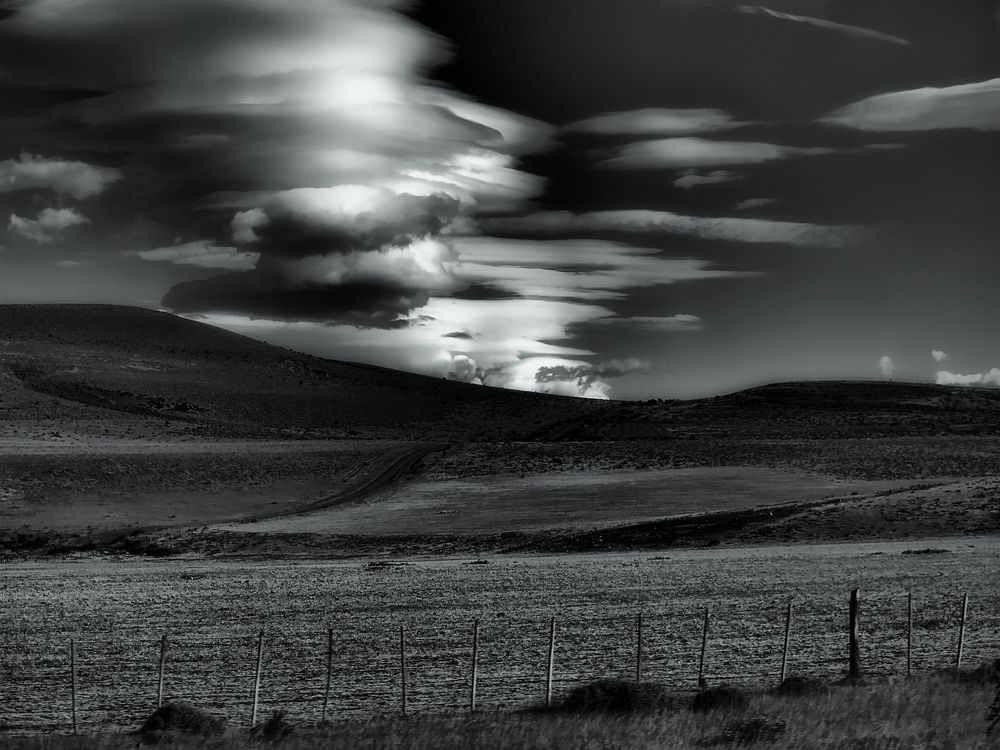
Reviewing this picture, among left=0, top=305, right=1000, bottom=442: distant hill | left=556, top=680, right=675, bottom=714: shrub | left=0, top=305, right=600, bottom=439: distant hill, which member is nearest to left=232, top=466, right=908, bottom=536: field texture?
left=0, top=305, right=1000, bottom=442: distant hill

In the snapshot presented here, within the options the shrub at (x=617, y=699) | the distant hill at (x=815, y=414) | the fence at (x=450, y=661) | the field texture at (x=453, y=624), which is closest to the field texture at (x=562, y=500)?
the field texture at (x=453, y=624)

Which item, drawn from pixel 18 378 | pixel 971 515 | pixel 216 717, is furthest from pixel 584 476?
pixel 18 378

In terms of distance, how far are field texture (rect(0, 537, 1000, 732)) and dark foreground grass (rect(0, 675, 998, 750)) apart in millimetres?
3970

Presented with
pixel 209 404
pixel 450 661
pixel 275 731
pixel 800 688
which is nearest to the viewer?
pixel 275 731

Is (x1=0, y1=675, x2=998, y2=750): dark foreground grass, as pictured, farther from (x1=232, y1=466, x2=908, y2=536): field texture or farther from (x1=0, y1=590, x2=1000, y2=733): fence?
(x1=232, y1=466, x2=908, y2=536): field texture

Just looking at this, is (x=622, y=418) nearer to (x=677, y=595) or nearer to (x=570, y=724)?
(x=677, y=595)

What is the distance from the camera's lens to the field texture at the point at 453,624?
23609 millimetres

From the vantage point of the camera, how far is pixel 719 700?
17875 mm

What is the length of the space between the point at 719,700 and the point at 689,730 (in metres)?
1.88

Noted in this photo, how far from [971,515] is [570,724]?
55461mm

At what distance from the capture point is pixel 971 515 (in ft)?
213

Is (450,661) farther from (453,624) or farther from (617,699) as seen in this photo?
(617,699)

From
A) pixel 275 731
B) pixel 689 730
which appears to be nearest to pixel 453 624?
pixel 275 731

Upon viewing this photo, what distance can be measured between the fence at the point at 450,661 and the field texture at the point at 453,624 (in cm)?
10
